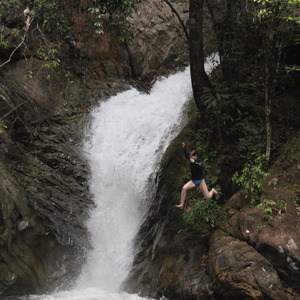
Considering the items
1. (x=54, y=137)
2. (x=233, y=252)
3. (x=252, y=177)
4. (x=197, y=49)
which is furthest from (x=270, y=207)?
(x=54, y=137)

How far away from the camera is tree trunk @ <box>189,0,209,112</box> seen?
321 inches

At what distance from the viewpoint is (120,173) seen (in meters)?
10.8

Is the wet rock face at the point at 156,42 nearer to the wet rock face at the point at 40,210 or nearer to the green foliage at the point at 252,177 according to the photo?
the wet rock face at the point at 40,210

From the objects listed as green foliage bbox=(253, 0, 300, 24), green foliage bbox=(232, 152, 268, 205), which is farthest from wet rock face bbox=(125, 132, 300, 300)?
green foliage bbox=(253, 0, 300, 24)

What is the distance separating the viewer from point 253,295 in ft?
17.4

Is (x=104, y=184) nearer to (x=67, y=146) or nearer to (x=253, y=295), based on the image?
(x=67, y=146)

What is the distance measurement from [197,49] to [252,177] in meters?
3.74

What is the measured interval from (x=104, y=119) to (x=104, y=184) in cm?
354

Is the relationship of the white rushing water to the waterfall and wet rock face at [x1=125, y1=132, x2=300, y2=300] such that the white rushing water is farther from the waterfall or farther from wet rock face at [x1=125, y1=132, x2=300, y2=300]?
wet rock face at [x1=125, y1=132, x2=300, y2=300]

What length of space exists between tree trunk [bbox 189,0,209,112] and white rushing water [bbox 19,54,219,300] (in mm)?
2786

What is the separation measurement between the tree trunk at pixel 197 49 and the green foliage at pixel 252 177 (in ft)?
7.79

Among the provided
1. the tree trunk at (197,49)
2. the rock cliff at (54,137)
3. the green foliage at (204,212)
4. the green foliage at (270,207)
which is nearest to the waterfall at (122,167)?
the rock cliff at (54,137)

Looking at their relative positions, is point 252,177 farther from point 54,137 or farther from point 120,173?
point 54,137

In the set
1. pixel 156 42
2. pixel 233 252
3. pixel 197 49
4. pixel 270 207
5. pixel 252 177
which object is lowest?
pixel 233 252
